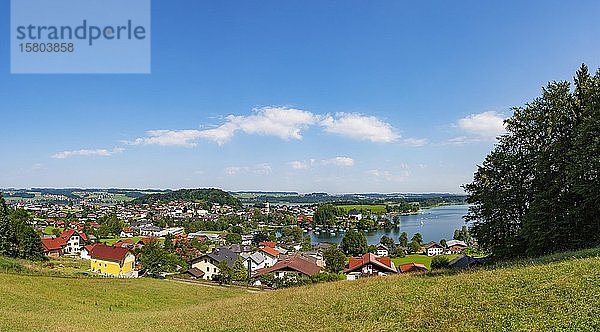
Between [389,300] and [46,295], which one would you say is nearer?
[389,300]


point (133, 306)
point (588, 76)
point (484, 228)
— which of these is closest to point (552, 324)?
point (484, 228)

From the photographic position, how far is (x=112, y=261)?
58.0 meters

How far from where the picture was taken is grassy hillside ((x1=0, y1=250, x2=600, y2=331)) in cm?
911

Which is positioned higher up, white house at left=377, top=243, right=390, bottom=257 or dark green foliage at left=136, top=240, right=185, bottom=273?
dark green foliage at left=136, top=240, right=185, bottom=273

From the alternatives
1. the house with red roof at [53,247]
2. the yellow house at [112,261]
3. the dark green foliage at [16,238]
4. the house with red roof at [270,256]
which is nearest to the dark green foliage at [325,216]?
the house with red roof at [270,256]

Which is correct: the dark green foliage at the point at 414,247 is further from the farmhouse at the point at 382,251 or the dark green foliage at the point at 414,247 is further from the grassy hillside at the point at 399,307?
the grassy hillside at the point at 399,307

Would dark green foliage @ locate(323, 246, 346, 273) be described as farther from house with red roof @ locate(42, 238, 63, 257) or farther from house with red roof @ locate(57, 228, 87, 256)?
house with red roof @ locate(57, 228, 87, 256)

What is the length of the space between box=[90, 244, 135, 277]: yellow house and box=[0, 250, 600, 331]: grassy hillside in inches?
1516

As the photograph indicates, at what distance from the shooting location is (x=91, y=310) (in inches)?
770

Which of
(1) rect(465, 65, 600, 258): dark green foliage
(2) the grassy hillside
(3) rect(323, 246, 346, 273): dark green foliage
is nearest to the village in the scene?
(3) rect(323, 246, 346, 273): dark green foliage

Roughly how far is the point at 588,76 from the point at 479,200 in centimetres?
816

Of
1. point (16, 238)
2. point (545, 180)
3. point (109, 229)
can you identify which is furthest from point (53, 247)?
point (545, 180)

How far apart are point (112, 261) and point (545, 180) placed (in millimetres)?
54841

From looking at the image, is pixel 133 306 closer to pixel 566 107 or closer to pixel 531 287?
pixel 531 287
